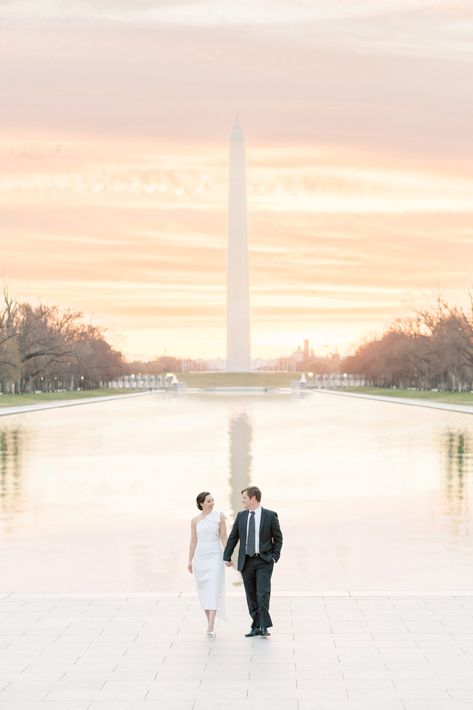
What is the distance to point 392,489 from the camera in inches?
762

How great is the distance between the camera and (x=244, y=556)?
841 cm

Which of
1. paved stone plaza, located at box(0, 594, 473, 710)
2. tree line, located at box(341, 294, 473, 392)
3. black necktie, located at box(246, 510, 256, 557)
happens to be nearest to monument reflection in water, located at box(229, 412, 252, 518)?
paved stone plaza, located at box(0, 594, 473, 710)

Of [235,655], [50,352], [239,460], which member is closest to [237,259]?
[50,352]

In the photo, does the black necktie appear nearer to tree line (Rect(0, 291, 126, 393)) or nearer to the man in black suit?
the man in black suit

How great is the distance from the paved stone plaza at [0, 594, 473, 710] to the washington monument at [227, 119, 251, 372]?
85622mm

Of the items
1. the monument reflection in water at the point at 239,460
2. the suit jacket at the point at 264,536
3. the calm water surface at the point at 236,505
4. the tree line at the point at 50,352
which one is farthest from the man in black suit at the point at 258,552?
the tree line at the point at 50,352

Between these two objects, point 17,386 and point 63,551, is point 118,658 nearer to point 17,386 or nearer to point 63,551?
point 63,551

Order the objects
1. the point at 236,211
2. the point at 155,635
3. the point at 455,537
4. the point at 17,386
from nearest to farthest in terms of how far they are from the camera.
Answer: the point at 155,635 → the point at 455,537 → the point at 236,211 → the point at 17,386

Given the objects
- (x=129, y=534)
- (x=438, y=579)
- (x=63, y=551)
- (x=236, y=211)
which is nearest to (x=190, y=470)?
(x=129, y=534)

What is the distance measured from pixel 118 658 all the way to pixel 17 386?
98.9 meters

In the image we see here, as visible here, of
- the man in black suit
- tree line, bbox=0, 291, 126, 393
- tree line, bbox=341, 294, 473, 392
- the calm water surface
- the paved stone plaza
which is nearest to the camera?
the paved stone plaza

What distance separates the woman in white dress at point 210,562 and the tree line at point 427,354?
81998 mm

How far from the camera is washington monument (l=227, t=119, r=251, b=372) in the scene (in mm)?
93062

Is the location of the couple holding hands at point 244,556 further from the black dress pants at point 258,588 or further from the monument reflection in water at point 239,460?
the monument reflection in water at point 239,460
